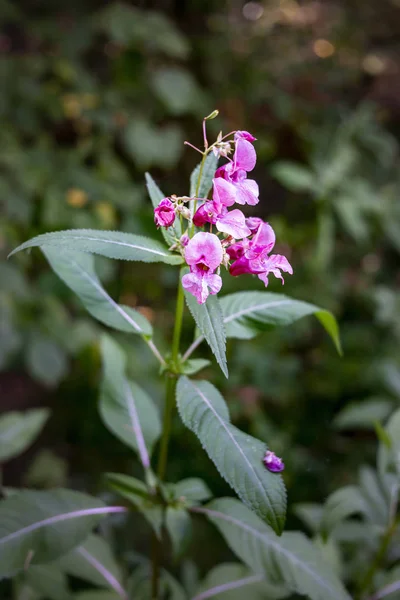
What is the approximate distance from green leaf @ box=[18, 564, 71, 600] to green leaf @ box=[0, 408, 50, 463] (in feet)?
0.87

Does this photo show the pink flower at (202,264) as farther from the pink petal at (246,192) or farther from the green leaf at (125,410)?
the green leaf at (125,410)

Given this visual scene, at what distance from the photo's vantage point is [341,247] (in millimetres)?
2867

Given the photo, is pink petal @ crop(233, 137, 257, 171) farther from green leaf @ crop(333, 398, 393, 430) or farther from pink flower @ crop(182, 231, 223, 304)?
green leaf @ crop(333, 398, 393, 430)

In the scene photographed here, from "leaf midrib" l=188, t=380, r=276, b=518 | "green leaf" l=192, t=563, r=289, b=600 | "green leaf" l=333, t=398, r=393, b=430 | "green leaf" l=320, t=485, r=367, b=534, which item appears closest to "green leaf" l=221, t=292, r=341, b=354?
"leaf midrib" l=188, t=380, r=276, b=518

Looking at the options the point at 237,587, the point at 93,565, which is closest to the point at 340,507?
the point at 237,587

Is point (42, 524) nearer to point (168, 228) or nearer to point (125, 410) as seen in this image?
point (125, 410)

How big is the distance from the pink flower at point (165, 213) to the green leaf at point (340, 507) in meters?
0.73

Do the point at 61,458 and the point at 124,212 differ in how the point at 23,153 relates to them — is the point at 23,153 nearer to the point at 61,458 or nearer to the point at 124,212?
the point at 124,212

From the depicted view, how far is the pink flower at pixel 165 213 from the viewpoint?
2.35 feet

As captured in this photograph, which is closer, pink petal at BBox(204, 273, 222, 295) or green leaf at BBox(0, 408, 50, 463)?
pink petal at BBox(204, 273, 222, 295)

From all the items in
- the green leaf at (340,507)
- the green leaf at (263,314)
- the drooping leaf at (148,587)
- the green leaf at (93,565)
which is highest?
the green leaf at (263,314)

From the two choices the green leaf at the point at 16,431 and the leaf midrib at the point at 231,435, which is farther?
the green leaf at the point at 16,431

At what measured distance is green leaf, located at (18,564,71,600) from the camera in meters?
1.08

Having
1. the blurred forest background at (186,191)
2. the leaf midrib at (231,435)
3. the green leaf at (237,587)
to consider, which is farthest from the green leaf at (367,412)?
the leaf midrib at (231,435)
